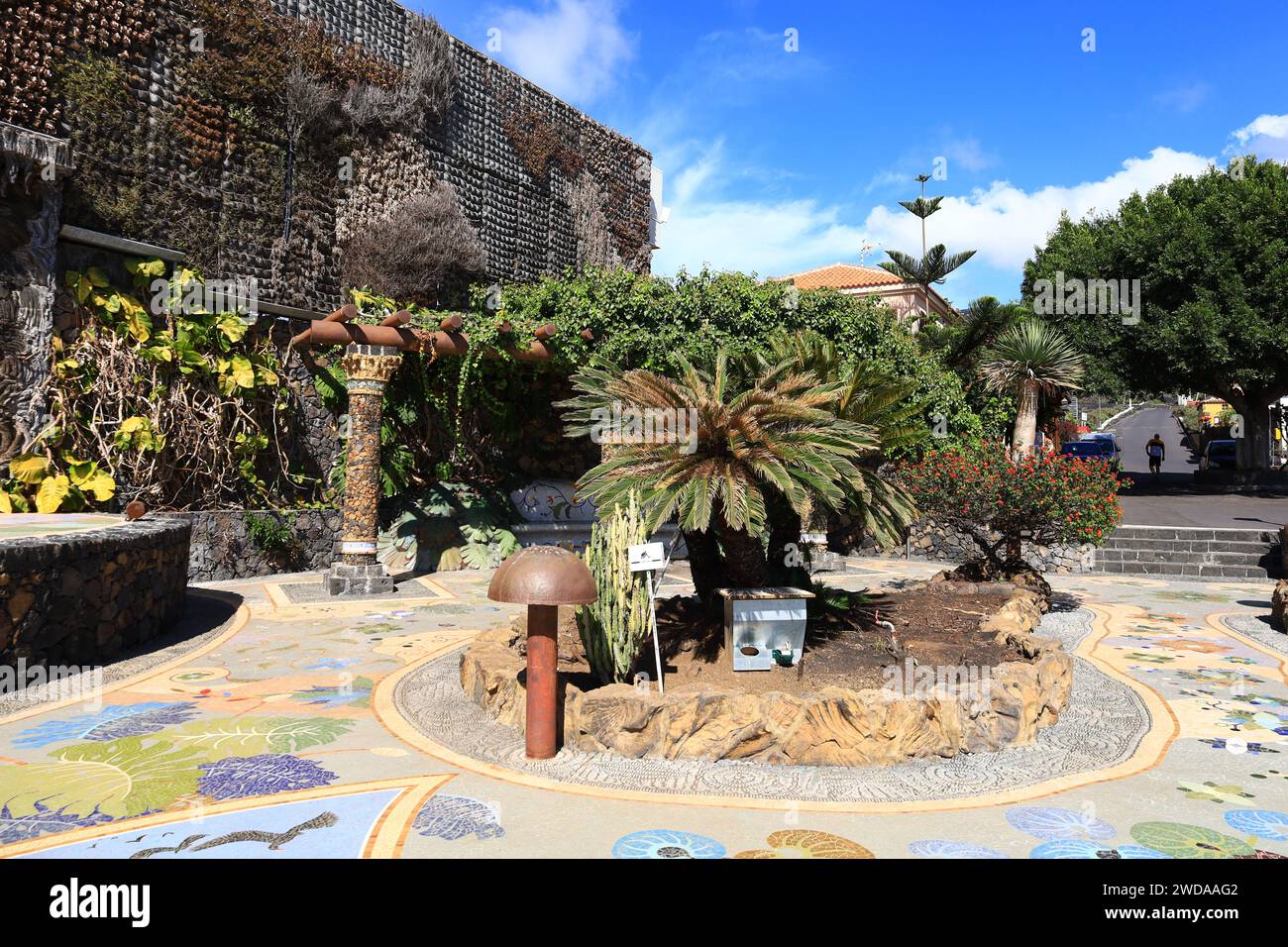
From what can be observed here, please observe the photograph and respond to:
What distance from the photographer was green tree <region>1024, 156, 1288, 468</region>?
23.3 metres

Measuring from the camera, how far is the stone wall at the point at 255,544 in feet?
41.5

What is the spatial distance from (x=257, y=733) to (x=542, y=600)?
2.34m

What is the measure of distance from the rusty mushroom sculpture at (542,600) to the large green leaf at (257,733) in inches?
57.2

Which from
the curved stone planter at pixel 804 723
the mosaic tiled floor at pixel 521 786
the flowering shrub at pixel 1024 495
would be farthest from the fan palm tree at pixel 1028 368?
the curved stone planter at pixel 804 723

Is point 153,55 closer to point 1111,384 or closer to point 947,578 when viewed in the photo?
point 947,578

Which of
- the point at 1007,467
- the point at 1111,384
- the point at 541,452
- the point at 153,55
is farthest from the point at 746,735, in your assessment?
→ the point at 1111,384

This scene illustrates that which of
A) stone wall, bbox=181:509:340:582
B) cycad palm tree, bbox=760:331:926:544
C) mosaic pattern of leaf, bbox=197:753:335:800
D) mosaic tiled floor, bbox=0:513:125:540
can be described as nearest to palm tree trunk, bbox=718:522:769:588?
cycad palm tree, bbox=760:331:926:544

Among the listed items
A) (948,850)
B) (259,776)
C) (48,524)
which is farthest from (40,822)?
(48,524)

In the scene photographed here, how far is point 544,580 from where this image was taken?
4.81 meters

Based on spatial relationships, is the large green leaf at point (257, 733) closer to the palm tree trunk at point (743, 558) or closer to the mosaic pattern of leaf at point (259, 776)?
the mosaic pattern of leaf at point (259, 776)

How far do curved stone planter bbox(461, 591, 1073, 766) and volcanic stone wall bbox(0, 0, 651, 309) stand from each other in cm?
1231

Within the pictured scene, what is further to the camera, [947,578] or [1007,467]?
[947,578]

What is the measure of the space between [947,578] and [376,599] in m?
8.02
